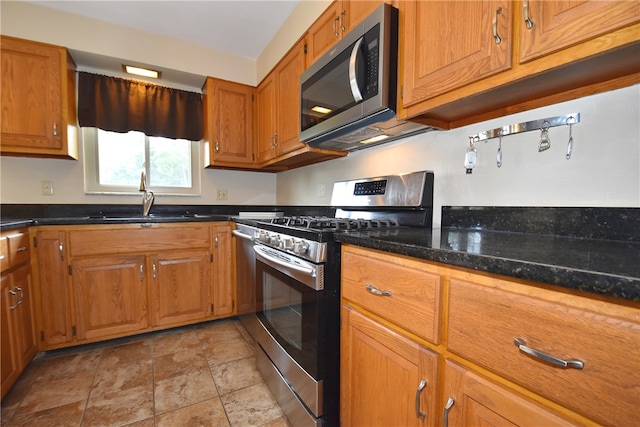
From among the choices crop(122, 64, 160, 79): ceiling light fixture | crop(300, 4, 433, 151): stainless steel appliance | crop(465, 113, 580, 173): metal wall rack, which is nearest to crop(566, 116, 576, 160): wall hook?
crop(465, 113, 580, 173): metal wall rack

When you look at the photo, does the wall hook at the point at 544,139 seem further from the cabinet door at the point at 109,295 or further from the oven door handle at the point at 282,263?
the cabinet door at the point at 109,295

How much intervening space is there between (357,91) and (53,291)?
226 cm

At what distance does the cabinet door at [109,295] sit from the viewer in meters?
→ 1.87

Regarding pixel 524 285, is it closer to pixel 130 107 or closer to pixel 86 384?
pixel 86 384

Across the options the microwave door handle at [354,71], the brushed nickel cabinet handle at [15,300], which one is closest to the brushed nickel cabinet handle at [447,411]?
the microwave door handle at [354,71]

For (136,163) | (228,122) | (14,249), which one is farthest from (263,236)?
(136,163)

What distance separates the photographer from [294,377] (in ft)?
3.99

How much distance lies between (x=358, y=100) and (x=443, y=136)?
0.45 m

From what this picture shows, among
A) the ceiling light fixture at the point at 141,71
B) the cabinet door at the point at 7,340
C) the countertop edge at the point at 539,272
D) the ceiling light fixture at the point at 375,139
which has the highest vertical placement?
the ceiling light fixture at the point at 141,71

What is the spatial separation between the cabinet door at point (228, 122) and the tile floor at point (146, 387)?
61.0 inches

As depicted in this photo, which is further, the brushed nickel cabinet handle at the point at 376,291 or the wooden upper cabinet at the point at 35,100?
the wooden upper cabinet at the point at 35,100

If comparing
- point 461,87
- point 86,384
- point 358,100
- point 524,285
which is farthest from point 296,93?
point 86,384

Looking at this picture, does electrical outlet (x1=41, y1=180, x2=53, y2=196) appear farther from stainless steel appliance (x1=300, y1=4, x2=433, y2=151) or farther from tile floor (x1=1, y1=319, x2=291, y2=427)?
stainless steel appliance (x1=300, y1=4, x2=433, y2=151)

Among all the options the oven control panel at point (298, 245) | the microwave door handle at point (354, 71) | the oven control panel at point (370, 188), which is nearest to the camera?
the oven control panel at point (298, 245)
